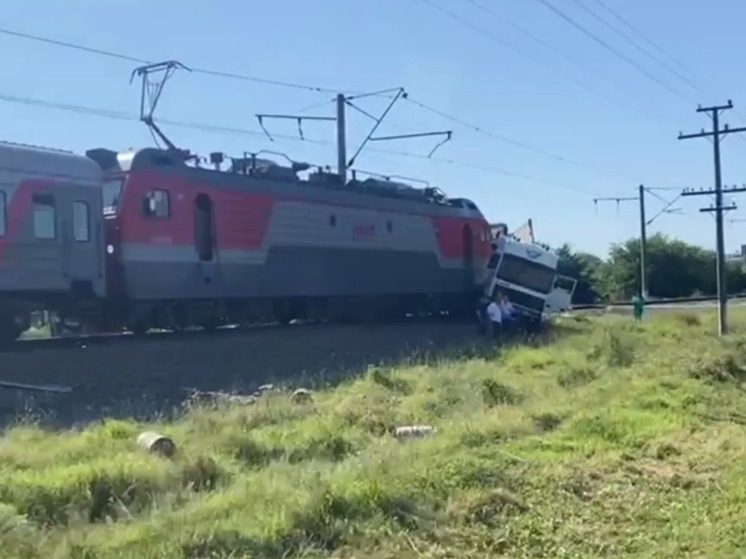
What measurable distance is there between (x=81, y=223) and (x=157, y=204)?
6.57 ft

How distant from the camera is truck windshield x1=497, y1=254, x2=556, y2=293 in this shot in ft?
105

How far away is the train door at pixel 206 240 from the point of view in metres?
22.1

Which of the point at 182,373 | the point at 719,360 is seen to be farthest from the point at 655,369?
the point at 182,373

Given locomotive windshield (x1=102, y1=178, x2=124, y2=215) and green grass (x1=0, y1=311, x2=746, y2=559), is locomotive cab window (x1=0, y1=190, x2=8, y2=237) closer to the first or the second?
locomotive windshield (x1=102, y1=178, x2=124, y2=215)

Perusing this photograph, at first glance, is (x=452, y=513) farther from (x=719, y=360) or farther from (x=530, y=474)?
(x=719, y=360)

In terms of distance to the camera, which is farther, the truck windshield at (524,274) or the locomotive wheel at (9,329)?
the truck windshield at (524,274)

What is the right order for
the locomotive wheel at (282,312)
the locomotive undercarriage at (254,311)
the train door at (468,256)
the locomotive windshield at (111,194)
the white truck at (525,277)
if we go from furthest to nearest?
the train door at (468,256), the white truck at (525,277), the locomotive wheel at (282,312), the locomotive undercarriage at (254,311), the locomotive windshield at (111,194)

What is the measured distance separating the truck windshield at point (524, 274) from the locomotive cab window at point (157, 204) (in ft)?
44.2

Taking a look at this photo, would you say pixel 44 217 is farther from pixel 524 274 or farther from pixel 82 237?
pixel 524 274

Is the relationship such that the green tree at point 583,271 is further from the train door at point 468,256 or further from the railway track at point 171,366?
the railway track at point 171,366

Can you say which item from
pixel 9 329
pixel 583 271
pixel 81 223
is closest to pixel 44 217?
pixel 81 223

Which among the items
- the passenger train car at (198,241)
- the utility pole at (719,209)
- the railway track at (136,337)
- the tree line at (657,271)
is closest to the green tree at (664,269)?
the tree line at (657,271)

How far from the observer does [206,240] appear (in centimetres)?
2255

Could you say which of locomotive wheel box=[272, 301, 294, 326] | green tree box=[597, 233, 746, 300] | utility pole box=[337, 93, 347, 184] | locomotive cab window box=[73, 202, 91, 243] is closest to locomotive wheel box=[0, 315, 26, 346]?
locomotive cab window box=[73, 202, 91, 243]
